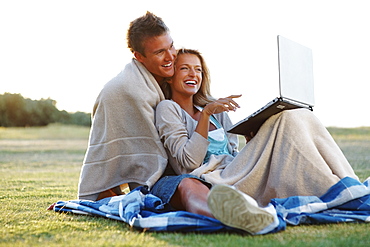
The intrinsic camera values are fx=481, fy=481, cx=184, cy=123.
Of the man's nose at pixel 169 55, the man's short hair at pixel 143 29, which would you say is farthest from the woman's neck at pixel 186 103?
the man's short hair at pixel 143 29

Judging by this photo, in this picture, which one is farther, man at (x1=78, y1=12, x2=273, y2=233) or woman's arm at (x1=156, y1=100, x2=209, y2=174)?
man at (x1=78, y1=12, x2=273, y2=233)

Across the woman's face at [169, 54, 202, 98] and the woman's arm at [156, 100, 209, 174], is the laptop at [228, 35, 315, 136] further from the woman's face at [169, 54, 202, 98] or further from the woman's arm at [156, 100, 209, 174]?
the woman's face at [169, 54, 202, 98]

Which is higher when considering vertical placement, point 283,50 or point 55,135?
point 283,50

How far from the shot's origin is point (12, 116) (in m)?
15.5

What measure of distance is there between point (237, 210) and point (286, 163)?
2.59ft

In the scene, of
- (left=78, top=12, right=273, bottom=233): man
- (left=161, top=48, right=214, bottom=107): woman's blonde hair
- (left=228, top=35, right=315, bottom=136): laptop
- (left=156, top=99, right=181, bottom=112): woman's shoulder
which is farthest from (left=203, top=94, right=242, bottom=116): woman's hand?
(left=161, top=48, right=214, bottom=107): woman's blonde hair

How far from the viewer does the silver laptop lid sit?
2.60 metres

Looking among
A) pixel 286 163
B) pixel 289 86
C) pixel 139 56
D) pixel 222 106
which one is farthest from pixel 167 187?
pixel 139 56

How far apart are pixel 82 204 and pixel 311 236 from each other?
1.55 m

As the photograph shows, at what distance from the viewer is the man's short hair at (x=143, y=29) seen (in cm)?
325

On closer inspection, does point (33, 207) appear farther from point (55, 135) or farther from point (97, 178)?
point (55, 135)

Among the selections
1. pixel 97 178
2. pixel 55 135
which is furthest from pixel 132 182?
pixel 55 135

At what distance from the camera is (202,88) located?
353cm

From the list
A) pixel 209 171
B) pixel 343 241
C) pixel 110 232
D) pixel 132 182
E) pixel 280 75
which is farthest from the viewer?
pixel 132 182
